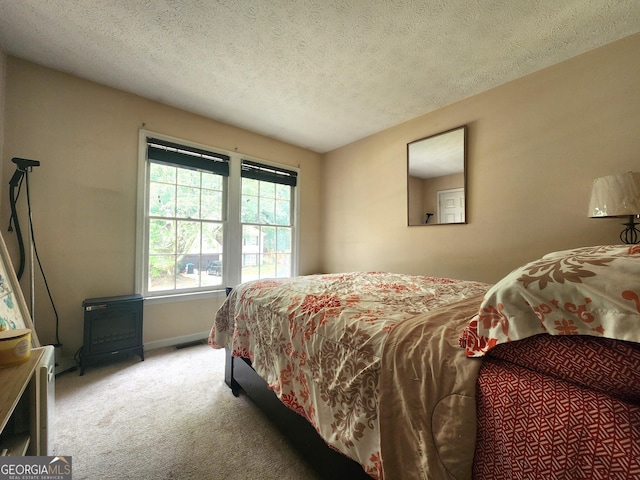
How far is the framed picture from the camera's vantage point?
5.09 feet

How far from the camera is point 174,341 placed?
2900 mm

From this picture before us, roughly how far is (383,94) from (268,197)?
6.61ft

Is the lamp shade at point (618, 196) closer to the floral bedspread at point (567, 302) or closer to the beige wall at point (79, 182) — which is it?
the floral bedspread at point (567, 302)

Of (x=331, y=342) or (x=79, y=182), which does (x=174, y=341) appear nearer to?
(x=79, y=182)

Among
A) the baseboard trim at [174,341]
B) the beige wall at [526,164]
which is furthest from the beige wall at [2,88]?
the beige wall at [526,164]

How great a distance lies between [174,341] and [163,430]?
150 cm

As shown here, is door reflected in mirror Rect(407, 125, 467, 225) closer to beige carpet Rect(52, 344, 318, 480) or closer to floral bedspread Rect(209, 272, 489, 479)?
floral bedspread Rect(209, 272, 489, 479)

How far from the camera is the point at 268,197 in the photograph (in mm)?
3750

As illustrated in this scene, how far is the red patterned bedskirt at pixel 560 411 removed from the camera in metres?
0.50

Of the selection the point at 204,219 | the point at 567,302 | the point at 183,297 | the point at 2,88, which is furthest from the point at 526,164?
the point at 2,88

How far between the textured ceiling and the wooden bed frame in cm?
240

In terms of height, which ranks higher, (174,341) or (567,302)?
(567,302)

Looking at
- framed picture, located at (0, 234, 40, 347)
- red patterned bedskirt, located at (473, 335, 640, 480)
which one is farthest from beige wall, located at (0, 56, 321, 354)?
red patterned bedskirt, located at (473, 335, 640, 480)

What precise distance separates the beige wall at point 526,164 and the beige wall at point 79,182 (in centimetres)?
279
